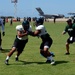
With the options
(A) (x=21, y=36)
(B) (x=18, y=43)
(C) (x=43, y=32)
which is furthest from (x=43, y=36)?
(B) (x=18, y=43)

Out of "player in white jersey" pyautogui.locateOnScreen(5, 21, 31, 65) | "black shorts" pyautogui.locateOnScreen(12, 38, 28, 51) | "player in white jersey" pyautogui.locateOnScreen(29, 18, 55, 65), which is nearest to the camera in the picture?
"player in white jersey" pyautogui.locateOnScreen(29, 18, 55, 65)

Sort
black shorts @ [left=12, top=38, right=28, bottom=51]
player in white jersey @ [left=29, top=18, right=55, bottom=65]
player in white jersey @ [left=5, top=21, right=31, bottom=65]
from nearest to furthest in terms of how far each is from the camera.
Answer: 1. player in white jersey @ [left=29, top=18, right=55, bottom=65]
2. player in white jersey @ [left=5, top=21, right=31, bottom=65]
3. black shorts @ [left=12, top=38, right=28, bottom=51]

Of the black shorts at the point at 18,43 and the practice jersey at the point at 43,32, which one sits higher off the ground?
the practice jersey at the point at 43,32

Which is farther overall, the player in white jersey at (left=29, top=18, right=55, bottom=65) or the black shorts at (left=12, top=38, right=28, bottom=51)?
the black shorts at (left=12, top=38, right=28, bottom=51)

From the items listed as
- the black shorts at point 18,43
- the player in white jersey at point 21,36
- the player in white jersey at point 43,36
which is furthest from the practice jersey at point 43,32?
the black shorts at point 18,43

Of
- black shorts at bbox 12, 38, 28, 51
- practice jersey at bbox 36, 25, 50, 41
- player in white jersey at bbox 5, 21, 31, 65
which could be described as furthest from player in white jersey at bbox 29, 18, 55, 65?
black shorts at bbox 12, 38, 28, 51

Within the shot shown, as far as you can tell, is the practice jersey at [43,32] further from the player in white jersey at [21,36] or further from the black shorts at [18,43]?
the black shorts at [18,43]

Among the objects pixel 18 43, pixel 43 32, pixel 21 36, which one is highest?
pixel 43 32

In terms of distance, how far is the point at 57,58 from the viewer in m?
14.5

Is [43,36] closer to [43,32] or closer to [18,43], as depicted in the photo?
[43,32]

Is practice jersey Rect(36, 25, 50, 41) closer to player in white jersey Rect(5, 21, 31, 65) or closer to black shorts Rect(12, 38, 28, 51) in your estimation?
player in white jersey Rect(5, 21, 31, 65)

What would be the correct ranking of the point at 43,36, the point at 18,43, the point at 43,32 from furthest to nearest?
1. the point at 18,43
2. the point at 43,36
3. the point at 43,32

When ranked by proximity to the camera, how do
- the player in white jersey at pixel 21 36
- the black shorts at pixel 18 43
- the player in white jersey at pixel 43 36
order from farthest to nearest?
the black shorts at pixel 18 43
the player in white jersey at pixel 21 36
the player in white jersey at pixel 43 36

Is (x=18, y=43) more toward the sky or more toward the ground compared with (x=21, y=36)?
more toward the ground
